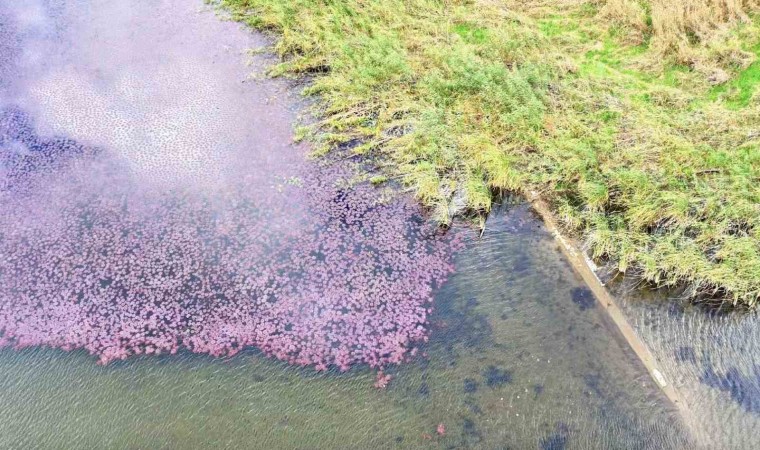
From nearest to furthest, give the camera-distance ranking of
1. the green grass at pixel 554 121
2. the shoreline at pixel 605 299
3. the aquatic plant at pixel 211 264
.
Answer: the shoreline at pixel 605 299
the aquatic plant at pixel 211 264
the green grass at pixel 554 121

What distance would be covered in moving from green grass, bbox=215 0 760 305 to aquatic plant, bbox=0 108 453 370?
3.56 ft

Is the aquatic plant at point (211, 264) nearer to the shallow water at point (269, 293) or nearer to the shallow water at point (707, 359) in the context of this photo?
the shallow water at point (269, 293)

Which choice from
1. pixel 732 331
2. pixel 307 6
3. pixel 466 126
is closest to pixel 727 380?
pixel 732 331

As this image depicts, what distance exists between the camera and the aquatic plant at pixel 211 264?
22.1 ft

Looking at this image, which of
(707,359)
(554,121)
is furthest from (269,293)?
(707,359)

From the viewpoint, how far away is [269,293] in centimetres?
714

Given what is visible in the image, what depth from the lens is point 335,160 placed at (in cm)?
884

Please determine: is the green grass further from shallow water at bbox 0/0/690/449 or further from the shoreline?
shallow water at bbox 0/0/690/449

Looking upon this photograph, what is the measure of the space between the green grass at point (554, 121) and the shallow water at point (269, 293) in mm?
779

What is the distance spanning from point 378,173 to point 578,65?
4235 millimetres

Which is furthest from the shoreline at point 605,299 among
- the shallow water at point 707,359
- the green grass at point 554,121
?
the green grass at point 554,121

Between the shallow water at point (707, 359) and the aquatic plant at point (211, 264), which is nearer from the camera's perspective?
the shallow water at point (707, 359)

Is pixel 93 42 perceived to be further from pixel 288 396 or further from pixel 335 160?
pixel 288 396

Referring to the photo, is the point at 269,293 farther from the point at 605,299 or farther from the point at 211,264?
the point at 605,299
